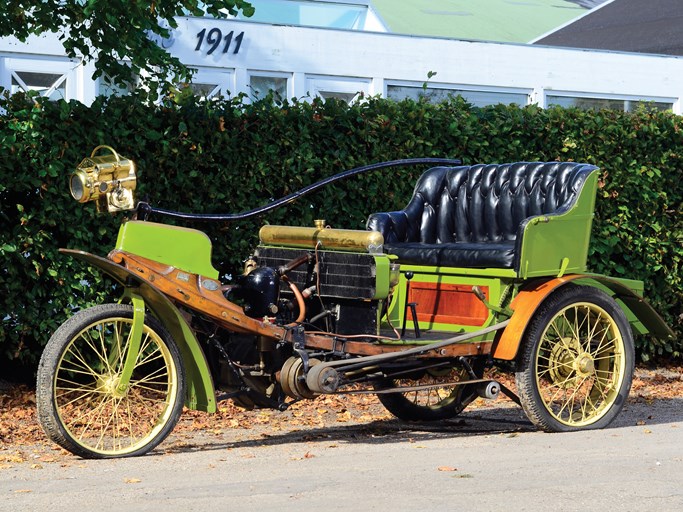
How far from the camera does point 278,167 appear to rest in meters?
9.26

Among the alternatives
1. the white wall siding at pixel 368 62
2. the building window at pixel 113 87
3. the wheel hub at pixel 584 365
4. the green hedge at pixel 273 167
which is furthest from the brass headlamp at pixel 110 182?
the white wall siding at pixel 368 62

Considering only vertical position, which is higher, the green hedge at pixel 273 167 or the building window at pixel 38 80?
the building window at pixel 38 80

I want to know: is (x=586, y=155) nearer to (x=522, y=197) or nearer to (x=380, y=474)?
(x=522, y=197)

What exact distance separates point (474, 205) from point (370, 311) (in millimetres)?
1691

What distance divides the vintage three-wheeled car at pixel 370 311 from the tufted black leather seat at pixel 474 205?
1 cm

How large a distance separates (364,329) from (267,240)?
0.80 m

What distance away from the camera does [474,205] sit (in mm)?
8758

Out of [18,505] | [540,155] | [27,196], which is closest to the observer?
[18,505]

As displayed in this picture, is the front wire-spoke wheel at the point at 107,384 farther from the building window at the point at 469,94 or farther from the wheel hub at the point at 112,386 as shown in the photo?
the building window at the point at 469,94

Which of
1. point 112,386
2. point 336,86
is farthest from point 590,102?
point 112,386

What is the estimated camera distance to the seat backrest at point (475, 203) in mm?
8469

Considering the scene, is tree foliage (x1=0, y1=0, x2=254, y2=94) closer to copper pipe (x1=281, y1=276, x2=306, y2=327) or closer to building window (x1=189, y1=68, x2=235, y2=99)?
copper pipe (x1=281, y1=276, x2=306, y2=327)

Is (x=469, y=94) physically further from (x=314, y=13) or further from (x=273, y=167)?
(x=273, y=167)

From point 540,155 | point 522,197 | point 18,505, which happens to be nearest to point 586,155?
point 540,155
